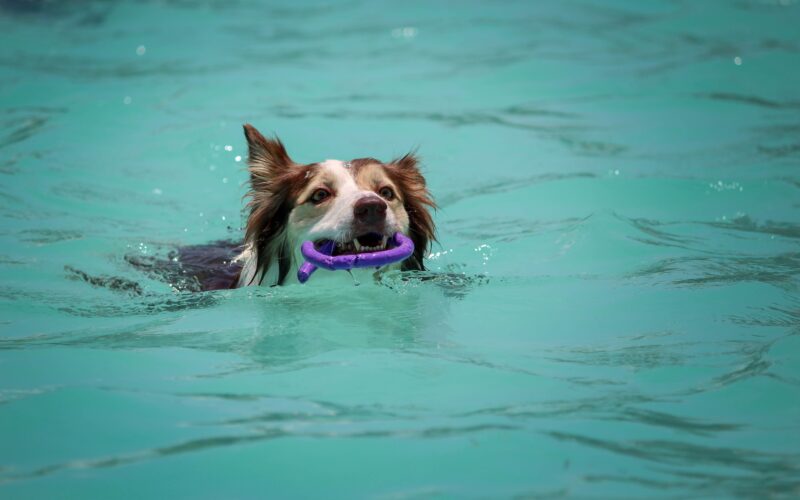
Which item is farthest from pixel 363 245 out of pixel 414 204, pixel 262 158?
pixel 262 158

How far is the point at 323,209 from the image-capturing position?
17.3 ft

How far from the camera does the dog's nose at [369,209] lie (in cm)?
500

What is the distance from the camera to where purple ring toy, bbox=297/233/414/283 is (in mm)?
5066

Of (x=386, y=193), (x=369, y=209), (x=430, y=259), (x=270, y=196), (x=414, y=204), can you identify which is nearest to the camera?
(x=369, y=209)

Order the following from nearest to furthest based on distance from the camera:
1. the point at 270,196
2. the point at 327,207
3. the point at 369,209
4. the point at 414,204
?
1. the point at 369,209
2. the point at 327,207
3. the point at 270,196
4. the point at 414,204

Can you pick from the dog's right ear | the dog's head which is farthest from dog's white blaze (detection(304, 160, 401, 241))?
the dog's right ear

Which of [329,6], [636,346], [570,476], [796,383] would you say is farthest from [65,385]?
[329,6]

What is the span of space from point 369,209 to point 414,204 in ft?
2.24

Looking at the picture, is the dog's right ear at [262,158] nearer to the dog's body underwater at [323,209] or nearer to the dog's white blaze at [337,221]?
the dog's body underwater at [323,209]

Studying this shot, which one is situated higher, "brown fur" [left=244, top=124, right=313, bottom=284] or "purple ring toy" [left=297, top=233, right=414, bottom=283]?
"brown fur" [left=244, top=124, right=313, bottom=284]

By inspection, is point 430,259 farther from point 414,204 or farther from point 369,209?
point 369,209

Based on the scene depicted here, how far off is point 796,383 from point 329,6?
10.9 meters

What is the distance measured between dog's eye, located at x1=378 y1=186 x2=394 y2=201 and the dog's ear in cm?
15

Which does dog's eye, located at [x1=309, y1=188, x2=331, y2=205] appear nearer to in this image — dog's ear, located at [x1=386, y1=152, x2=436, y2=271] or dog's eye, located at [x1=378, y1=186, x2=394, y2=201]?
dog's eye, located at [x1=378, y1=186, x2=394, y2=201]
